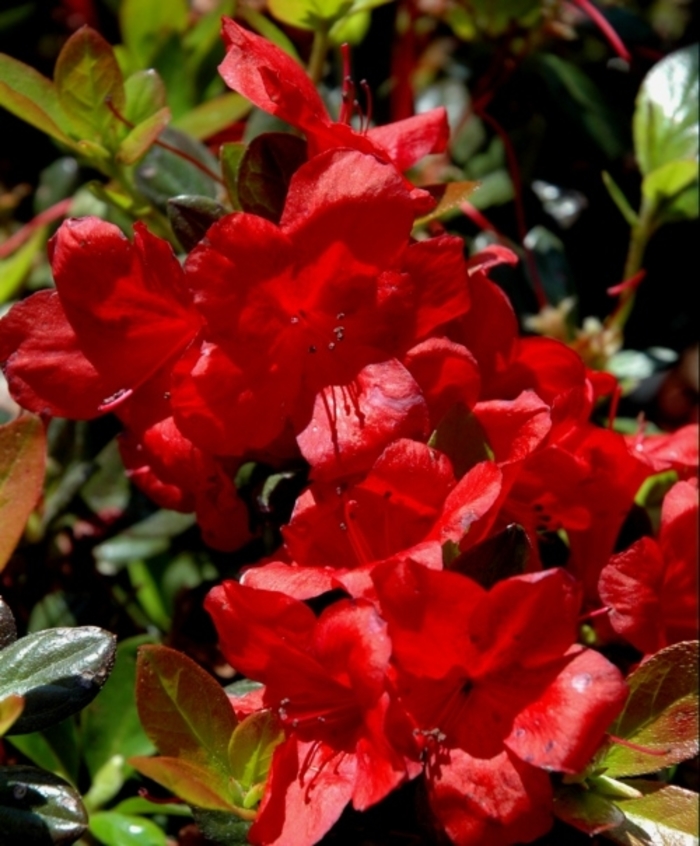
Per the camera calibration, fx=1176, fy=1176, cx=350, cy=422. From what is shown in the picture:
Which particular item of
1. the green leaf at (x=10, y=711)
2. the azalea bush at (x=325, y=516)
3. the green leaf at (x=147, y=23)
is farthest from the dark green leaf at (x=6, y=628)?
the green leaf at (x=147, y=23)

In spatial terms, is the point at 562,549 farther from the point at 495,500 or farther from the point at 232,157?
the point at 232,157

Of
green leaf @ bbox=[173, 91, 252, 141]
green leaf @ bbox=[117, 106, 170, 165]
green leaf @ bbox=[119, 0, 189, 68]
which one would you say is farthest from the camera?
green leaf @ bbox=[119, 0, 189, 68]

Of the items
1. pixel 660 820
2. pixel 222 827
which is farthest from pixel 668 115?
pixel 222 827

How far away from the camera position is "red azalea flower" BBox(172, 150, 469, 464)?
842mm

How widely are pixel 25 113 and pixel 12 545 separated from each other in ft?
1.23

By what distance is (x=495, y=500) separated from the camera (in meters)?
0.81

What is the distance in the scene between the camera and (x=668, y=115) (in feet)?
4.35

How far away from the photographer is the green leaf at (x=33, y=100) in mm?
1000

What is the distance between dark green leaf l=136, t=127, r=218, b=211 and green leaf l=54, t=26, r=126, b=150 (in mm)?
78

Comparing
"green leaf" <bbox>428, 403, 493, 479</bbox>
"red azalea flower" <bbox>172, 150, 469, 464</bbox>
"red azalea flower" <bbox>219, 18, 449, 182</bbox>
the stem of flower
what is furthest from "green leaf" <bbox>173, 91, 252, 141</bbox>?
"green leaf" <bbox>428, 403, 493, 479</bbox>

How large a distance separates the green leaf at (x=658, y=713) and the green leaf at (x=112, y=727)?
439 mm

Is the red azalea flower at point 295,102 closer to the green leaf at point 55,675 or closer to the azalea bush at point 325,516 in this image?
the azalea bush at point 325,516

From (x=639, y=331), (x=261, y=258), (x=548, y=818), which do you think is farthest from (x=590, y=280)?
(x=548, y=818)

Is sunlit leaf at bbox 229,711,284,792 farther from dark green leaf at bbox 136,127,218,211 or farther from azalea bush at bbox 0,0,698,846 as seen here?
dark green leaf at bbox 136,127,218,211
